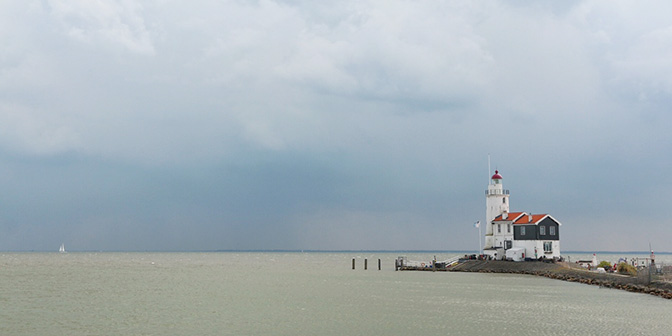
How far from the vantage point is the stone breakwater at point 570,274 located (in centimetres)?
4684

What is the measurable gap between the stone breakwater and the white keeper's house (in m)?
2.33

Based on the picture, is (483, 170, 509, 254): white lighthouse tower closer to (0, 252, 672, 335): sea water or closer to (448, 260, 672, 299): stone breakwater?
(448, 260, 672, 299): stone breakwater

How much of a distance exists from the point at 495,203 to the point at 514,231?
19.6 ft

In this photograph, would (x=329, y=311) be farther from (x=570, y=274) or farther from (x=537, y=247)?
(x=537, y=247)

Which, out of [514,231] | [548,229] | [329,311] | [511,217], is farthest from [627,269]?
[329,311]

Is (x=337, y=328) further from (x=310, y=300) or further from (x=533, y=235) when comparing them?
(x=533, y=235)

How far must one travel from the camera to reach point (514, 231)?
7644 cm

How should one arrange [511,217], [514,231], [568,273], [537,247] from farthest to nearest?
1. [511,217]
2. [514,231]
3. [537,247]
4. [568,273]

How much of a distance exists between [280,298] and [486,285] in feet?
73.0

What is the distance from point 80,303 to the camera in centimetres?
3750

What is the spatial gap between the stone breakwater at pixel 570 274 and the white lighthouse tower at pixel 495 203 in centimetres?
441

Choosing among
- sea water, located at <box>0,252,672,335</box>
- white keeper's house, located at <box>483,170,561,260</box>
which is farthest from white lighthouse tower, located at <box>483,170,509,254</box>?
sea water, located at <box>0,252,672,335</box>

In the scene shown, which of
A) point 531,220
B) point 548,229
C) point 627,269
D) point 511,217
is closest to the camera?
point 627,269

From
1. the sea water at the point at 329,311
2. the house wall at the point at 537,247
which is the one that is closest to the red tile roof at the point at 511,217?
the house wall at the point at 537,247
